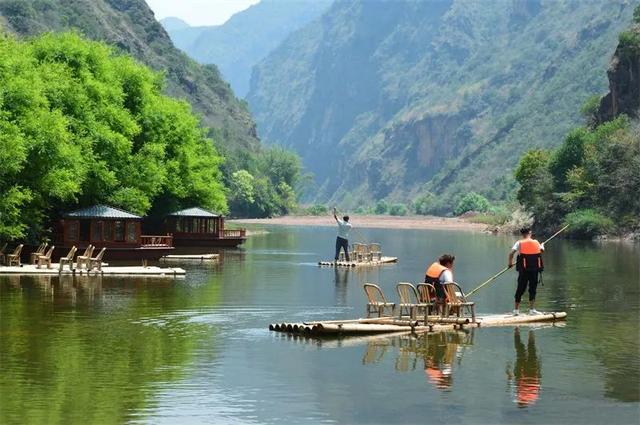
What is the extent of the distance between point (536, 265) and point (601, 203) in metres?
79.6

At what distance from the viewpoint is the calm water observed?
18.8 m

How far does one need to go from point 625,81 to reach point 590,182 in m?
22.2

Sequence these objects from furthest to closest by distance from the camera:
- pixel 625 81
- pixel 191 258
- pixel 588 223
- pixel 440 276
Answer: pixel 625 81, pixel 588 223, pixel 191 258, pixel 440 276

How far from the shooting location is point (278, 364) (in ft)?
76.3

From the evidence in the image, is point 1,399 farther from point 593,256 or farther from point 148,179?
point 593,256

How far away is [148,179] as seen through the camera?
6619 centimetres

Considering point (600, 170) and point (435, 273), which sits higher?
point (600, 170)

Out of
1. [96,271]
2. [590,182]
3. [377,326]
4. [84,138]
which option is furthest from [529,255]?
[590,182]

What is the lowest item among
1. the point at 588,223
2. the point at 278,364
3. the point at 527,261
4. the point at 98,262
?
the point at 278,364

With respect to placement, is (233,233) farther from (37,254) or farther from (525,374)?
(525,374)

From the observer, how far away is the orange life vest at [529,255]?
30.4 meters

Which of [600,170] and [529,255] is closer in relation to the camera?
[529,255]

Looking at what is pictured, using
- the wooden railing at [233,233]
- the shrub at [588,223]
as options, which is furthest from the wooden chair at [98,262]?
the shrub at [588,223]

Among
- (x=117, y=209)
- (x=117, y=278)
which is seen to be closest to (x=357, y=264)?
(x=117, y=209)
